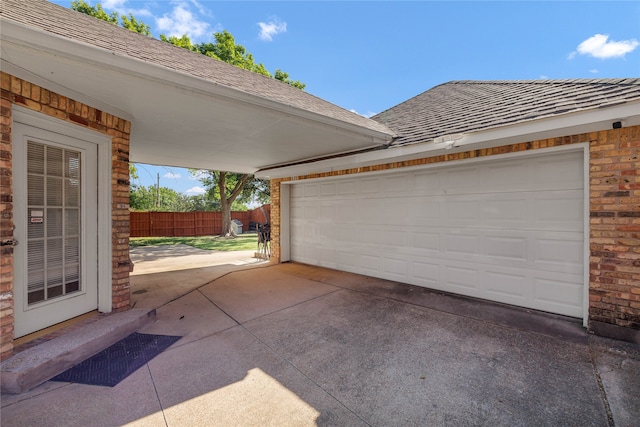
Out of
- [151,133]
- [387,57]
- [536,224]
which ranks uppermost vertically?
[387,57]

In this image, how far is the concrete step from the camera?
226 cm

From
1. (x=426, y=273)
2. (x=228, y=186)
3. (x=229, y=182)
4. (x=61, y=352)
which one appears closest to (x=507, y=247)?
(x=426, y=273)

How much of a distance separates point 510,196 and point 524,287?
1452 millimetres

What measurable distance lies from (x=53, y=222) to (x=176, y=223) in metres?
16.5

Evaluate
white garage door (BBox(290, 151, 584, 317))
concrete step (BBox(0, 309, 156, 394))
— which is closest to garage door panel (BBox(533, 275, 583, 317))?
white garage door (BBox(290, 151, 584, 317))

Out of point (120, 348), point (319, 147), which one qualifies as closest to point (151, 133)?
point (319, 147)

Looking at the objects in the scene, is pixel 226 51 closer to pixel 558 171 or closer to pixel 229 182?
pixel 229 182

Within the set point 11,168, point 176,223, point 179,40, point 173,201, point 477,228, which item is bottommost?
point 176,223

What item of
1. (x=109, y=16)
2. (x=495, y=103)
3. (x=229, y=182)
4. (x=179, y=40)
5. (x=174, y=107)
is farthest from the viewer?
(x=229, y=182)

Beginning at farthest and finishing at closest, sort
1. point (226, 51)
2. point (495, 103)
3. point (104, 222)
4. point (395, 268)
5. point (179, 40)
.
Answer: point (226, 51), point (179, 40), point (395, 268), point (495, 103), point (104, 222)

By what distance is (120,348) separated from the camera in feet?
10.0

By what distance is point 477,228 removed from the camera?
466cm

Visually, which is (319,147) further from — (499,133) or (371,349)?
(371,349)

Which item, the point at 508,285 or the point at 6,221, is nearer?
the point at 6,221
